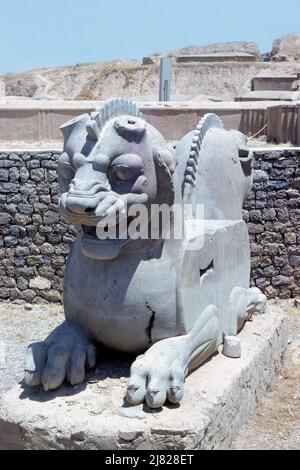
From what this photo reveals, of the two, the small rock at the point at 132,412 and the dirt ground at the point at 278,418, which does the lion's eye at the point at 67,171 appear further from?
the dirt ground at the point at 278,418

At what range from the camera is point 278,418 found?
158 inches

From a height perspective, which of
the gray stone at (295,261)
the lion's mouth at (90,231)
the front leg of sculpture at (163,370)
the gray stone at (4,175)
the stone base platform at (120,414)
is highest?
the lion's mouth at (90,231)

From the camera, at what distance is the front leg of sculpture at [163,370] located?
3.26 meters

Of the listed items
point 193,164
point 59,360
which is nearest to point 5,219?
point 193,164

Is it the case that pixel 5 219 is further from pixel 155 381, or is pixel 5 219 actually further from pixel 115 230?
pixel 155 381

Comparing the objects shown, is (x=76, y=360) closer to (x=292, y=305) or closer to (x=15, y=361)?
(x=15, y=361)

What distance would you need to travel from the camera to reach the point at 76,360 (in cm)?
354

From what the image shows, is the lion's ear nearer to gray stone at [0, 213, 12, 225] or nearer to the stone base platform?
the stone base platform

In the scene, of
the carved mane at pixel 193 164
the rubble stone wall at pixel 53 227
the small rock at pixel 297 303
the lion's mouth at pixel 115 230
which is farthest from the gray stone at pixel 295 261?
the lion's mouth at pixel 115 230

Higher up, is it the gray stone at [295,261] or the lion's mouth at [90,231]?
the lion's mouth at [90,231]

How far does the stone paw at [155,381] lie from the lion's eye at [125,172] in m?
0.91

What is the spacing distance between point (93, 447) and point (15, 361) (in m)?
3.18

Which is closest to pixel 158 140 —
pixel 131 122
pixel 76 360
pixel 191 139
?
pixel 131 122
